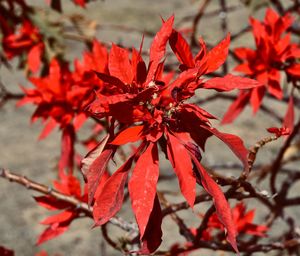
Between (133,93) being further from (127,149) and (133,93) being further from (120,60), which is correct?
(127,149)

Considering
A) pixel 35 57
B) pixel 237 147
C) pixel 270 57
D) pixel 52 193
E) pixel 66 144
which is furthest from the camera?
pixel 35 57

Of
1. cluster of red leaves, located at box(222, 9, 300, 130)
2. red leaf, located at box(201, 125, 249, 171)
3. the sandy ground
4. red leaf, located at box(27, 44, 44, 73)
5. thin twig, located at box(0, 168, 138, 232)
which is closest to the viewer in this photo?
red leaf, located at box(201, 125, 249, 171)

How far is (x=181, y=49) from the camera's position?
0.69 metres

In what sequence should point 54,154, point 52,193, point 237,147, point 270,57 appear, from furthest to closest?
point 54,154 → point 270,57 → point 52,193 → point 237,147

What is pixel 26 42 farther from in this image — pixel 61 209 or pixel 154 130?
pixel 154 130

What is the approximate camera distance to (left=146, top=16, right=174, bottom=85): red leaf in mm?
697

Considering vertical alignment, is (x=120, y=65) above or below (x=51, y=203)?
above

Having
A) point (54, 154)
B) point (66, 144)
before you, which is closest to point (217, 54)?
point (66, 144)

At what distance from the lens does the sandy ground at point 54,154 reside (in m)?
2.22

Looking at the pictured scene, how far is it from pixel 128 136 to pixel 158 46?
0.12m

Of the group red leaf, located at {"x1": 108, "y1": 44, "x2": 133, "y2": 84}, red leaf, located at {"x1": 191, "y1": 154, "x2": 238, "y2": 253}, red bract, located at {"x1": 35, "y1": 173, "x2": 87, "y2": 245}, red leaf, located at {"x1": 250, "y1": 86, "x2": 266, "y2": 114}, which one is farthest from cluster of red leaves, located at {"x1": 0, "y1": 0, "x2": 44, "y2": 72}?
red leaf, located at {"x1": 191, "y1": 154, "x2": 238, "y2": 253}

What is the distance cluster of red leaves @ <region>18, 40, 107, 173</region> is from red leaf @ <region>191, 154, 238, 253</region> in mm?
518

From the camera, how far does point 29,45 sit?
1580mm

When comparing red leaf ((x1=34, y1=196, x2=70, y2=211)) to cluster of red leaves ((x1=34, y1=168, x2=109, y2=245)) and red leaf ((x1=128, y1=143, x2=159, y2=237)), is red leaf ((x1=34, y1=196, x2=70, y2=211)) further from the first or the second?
red leaf ((x1=128, y1=143, x2=159, y2=237))
